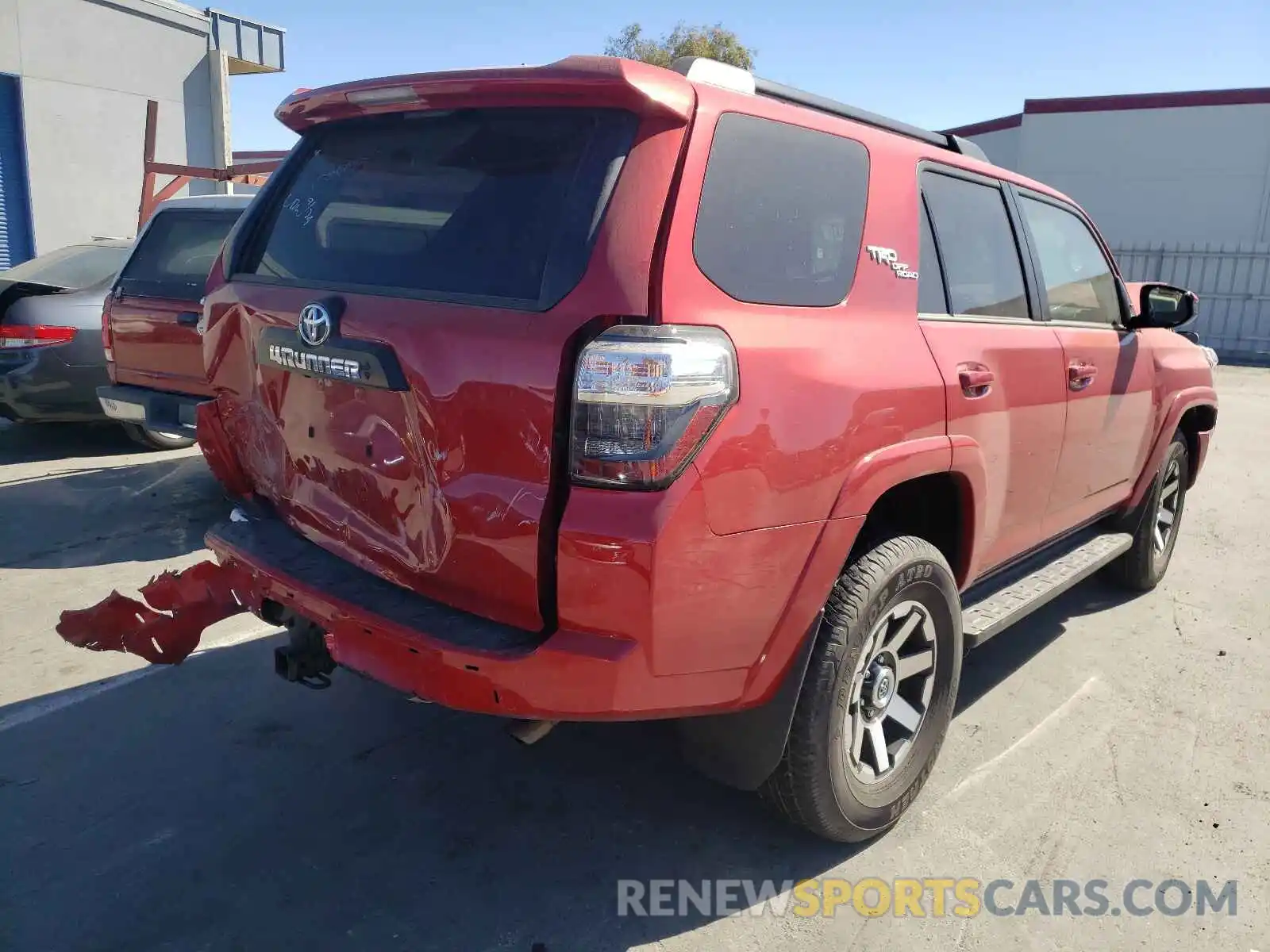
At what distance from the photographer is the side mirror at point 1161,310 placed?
4254mm

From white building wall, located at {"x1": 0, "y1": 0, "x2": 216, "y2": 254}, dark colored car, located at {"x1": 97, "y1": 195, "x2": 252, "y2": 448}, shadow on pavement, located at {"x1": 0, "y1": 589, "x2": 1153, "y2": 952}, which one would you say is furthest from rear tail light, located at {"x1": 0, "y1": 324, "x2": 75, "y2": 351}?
white building wall, located at {"x1": 0, "y1": 0, "x2": 216, "y2": 254}

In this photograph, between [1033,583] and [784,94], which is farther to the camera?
[1033,583]

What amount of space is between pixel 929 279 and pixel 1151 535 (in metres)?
2.79

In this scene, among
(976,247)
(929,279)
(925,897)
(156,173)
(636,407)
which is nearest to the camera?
(636,407)

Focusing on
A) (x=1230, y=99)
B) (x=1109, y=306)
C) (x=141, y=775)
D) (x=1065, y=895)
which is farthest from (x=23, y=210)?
(x=1230, y=99)

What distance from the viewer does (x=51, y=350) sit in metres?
6.94

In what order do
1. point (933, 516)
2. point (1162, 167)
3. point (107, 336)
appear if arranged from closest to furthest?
point (933, 516), point (107, 336), point (1162, 167)

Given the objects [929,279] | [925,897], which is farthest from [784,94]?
[925,897]

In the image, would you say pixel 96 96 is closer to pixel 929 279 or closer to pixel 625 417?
pixel 929 279

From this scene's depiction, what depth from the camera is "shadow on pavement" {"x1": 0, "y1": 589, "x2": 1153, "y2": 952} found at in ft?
8.05

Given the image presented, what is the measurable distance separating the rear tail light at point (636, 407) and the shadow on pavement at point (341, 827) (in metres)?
0.95

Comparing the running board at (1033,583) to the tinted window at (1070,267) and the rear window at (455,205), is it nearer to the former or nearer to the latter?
the tinted window at (1070,267)

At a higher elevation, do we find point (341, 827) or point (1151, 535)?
point (1151, 535)

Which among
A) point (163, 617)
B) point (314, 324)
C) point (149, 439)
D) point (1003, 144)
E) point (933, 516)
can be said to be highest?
point (1003, 144)
